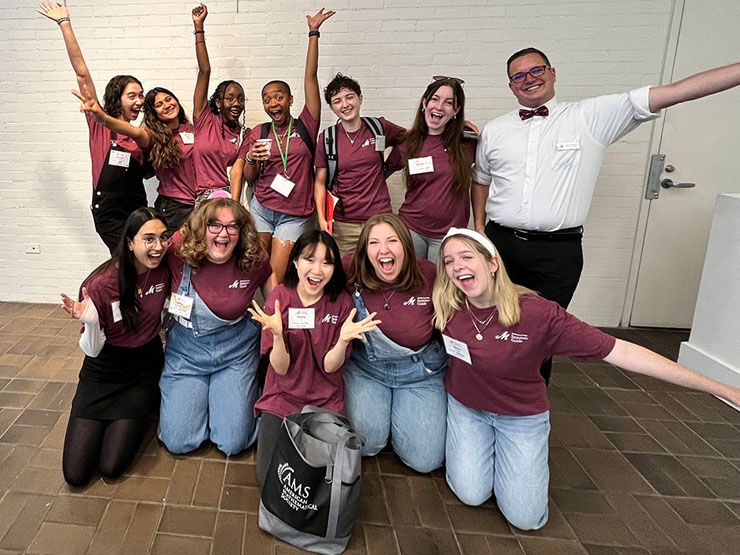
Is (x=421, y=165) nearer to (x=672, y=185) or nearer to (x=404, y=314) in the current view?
(x=404, y=314)

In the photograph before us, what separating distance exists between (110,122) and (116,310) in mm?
1256

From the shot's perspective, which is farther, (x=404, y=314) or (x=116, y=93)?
(x=116, y=93)

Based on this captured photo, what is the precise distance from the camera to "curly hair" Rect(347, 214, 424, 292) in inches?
87.4

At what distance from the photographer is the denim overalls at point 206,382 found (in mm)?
2387

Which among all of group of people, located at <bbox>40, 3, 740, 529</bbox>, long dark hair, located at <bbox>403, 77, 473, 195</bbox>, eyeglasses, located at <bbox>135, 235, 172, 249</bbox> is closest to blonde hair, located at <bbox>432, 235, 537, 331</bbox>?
group of people, located at <bbox>40, 3, 740, 529</bbox>

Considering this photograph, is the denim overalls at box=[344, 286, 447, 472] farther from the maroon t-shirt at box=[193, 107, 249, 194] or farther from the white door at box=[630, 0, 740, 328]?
the white door at box=[630, 0, 740, 328]

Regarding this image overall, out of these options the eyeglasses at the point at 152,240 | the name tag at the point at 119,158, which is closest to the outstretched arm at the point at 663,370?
the eyeglasses at the point at 152,240

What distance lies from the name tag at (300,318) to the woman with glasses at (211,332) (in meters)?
0.40

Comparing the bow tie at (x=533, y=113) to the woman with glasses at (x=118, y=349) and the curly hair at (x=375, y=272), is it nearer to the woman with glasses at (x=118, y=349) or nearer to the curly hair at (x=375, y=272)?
the curly hair at (x=375, y=272)

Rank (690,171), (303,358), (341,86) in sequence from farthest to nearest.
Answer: (690,171) < (341,86) < (303,358)

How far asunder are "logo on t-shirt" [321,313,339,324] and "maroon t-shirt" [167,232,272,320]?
487mm

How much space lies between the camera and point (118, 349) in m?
2.37

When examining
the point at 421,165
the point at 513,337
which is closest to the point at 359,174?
the point at 421,165

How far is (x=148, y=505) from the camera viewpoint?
2043 mm
